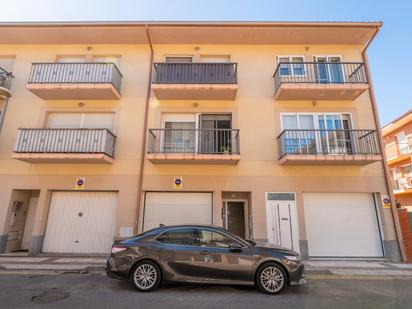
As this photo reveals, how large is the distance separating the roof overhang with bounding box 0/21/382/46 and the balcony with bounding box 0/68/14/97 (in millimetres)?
1883

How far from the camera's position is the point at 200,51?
1107cm

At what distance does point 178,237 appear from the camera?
5.54 metres

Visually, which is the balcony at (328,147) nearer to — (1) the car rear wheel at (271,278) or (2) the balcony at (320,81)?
(2) the balcony at (320,81)

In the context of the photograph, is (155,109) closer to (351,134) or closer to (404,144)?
(351,134)

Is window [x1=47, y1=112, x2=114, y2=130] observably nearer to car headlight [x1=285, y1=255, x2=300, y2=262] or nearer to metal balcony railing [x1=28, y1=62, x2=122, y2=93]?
metal balcony railing [x1=28, y1=62, x2=122, y2=93]

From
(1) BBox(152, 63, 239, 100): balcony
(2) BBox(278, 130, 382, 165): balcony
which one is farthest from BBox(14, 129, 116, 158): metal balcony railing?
(2) BBox(278, 130, 382, 165): balcony

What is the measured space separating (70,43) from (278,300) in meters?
13.1

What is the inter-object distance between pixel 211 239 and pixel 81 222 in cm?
648

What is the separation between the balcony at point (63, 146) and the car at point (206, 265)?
4.71 meters

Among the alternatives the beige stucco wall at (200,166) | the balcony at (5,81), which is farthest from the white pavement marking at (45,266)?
the balcony at (5,81)

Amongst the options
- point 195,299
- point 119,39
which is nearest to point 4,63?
point 119,39

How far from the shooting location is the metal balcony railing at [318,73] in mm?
10016

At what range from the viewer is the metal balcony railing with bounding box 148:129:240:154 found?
9586 mm

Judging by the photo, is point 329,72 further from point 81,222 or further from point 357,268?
point 81,222
